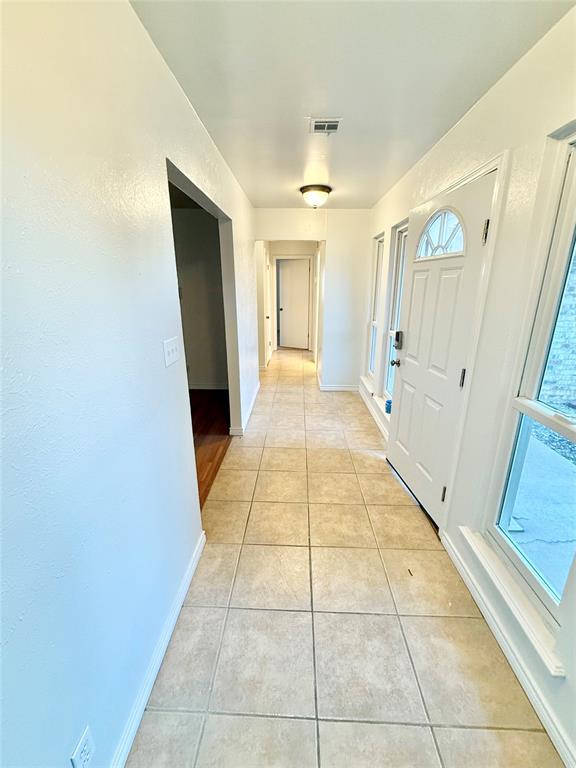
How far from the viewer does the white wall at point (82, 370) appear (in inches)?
25.7

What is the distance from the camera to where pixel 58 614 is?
762 millimetres

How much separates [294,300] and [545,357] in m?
6.22

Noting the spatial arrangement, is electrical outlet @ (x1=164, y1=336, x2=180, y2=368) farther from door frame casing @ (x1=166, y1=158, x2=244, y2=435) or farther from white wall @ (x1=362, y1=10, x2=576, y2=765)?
white wall @ (x1=362, y1=10, x2=576, y2=765)

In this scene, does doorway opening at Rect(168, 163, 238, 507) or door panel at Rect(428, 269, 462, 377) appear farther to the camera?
doorway opening at Rect(168, 163, 238, 507)

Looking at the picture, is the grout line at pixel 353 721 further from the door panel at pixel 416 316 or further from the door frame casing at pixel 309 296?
the door frame casing at pixel 309 296

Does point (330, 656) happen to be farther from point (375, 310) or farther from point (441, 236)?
point (375, 310)

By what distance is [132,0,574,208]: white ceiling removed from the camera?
3.52 ft

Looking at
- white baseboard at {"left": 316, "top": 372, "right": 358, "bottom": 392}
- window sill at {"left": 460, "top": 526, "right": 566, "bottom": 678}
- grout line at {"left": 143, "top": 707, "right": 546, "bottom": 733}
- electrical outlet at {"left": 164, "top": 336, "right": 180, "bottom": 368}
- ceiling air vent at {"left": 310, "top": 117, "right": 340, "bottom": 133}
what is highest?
ceiling air vent at {"left": 310, "top": 117, "right": 340, "bottom": 133}

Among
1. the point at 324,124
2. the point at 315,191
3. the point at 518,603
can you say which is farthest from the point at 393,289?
the point at 518,603

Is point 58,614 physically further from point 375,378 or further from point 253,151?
point 375,378

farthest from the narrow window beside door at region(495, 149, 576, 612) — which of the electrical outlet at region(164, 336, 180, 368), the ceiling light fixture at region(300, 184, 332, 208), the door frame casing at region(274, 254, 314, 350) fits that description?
the door frame casing at region(274, 254, 314, 350)

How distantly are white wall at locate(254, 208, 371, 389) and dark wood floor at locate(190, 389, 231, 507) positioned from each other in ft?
5.18

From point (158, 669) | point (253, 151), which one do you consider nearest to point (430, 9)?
point (253, 151)

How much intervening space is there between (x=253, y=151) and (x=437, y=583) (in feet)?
9.45
